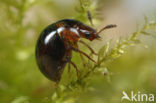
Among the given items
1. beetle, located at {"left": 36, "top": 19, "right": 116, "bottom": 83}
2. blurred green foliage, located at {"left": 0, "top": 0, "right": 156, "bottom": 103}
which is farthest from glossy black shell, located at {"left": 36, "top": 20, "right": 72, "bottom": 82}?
blurred green foliage, located at {"left": 0, "top": 0, "right": 156, "bottom": 103}

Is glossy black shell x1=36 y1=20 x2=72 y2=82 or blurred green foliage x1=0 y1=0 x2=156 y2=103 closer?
glossy black shell x1=36 y1=20 x2=72 y2=82

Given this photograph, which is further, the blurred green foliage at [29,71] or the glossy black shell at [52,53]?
the blurred green foliage at [29,71]

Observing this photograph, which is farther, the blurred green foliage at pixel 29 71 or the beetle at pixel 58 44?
the blurred green foliage at pixel 29 71

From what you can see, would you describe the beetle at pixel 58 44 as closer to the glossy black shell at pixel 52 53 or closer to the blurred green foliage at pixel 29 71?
the glossy black shell at pixel 52 53

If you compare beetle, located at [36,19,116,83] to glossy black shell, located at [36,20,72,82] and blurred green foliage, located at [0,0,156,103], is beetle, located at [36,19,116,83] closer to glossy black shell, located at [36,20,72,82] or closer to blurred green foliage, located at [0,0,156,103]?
glossy black shell, located at [36,20,72,82]

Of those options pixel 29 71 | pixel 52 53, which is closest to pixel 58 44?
pixel 52 53

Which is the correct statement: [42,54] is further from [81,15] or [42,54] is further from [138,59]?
[138,59]

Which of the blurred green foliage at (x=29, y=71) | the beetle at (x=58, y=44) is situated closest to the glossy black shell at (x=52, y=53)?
the beetle at (x=58, y=44)

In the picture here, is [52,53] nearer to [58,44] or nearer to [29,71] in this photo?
[58,44]
